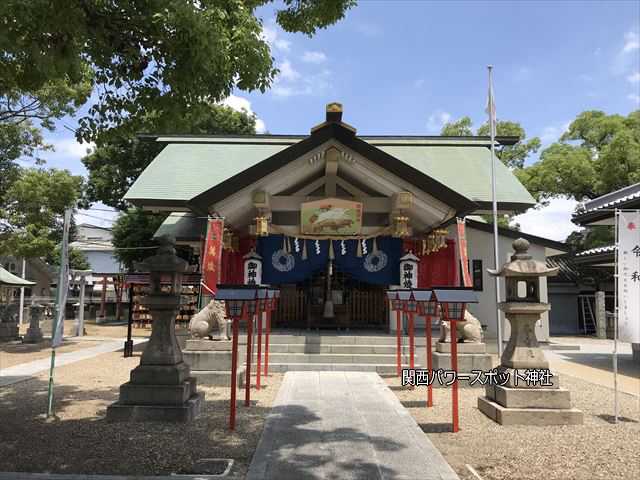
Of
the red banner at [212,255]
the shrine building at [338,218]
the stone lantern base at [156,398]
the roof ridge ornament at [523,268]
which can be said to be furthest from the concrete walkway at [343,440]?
the shrine building at [338,218]

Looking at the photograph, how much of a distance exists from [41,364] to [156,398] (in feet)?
26.2

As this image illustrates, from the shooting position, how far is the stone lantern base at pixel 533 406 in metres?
6.47

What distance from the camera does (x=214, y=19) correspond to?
540 centimetres

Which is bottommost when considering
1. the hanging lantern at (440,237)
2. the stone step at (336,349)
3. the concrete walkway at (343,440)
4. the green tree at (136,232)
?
the concrete walkway at (343,440)

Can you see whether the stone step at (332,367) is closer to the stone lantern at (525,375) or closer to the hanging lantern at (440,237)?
the stone lantern at (525,375)

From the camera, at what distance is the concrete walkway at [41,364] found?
10133 millimetres

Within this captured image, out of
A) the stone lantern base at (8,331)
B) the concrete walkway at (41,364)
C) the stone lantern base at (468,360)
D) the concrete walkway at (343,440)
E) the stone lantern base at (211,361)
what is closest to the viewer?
the concrete walkway at (343,440)

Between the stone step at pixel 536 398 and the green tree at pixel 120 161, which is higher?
the green tree at pixel 120 161

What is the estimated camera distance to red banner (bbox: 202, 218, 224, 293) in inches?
440

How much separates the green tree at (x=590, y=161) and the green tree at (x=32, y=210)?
25082 mm

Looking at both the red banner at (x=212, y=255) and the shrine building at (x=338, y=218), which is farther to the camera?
the shrine building at (x=338, y=218)

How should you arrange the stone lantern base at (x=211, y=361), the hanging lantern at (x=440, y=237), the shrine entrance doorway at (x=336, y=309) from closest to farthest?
→ the stone lantern base at (x=211, y=361)
the hanging lantern at (x=440, y=237)
the shrine entrance doorway at (x=336, y=309)

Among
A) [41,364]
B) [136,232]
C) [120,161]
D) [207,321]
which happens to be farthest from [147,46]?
[120,161]

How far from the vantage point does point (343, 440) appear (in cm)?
555
